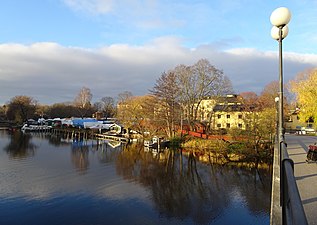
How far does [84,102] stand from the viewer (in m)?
83.5

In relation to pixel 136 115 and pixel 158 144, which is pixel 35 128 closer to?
pixel 136 115

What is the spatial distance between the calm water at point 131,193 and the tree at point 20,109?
6101 cm

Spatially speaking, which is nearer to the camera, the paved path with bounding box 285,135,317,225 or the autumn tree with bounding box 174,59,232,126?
the paved path with bounding box 285,135,317,225

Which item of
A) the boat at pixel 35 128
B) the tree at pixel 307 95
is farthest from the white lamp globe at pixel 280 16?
the boat at pixel 35 128

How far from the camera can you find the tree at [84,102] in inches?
3255

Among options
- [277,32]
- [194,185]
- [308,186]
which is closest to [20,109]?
[194,185]

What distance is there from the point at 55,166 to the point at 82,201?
11549 mm

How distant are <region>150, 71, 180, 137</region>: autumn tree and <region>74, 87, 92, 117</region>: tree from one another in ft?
162

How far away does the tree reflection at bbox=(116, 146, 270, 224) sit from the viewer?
1484 centimetres

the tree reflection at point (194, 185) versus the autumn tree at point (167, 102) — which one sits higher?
the autumn tree at point (167, 102)

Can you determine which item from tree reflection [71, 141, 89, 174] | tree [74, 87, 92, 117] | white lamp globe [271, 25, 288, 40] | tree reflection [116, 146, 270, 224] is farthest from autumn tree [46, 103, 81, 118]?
white lamp globe [271, 25, 288, 40]

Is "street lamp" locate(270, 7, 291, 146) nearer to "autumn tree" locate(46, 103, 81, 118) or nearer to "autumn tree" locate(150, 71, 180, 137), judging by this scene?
"autumn tree" locate(150, 71, 180, 137)

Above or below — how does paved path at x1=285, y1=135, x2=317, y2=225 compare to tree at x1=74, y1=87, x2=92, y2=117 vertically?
below

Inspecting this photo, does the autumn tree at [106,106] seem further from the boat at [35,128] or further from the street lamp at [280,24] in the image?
the street lamp at [280,24]
